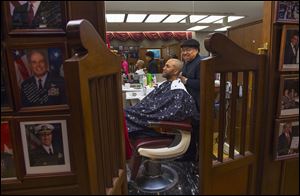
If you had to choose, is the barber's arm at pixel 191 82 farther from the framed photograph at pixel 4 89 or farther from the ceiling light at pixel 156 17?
the framed photograph at pixel 4 89

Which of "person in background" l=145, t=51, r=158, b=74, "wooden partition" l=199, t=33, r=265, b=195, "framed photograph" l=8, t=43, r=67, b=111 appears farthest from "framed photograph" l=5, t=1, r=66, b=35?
"person in background" l=145, t=51, r=158, b=74

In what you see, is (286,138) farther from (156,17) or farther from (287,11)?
(156,17)

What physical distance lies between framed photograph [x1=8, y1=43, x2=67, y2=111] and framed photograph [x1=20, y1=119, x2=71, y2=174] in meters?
0.08

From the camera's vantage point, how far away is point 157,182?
1781 millimetres

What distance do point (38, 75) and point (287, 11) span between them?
44.7 inches

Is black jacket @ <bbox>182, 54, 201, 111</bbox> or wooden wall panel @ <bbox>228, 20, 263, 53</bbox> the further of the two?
black jacket @ <bbox>182, 54, 201, 111</bbox>

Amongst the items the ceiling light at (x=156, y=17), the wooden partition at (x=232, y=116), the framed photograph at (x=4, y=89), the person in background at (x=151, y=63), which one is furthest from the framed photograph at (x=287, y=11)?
the person in background at (x=151, y=63)

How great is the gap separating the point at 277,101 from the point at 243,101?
0.52 feet

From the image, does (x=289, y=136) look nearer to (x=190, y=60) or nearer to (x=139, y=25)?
(x=190, y=60)

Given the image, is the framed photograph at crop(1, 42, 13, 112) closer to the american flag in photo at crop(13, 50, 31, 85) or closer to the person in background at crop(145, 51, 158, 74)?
the american flag in photo at crop(13, 50, 31, 85)

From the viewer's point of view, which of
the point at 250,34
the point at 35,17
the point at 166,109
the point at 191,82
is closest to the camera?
the point at 35,17

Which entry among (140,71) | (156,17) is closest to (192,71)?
(156,17)

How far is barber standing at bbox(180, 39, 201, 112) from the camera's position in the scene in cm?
204

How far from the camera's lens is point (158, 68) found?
338 centimetres
